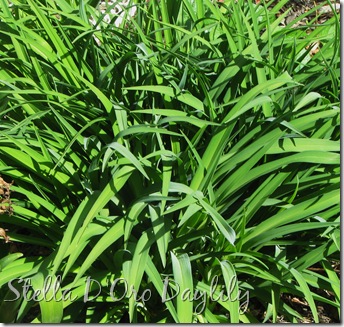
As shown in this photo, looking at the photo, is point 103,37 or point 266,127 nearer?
point 266,127

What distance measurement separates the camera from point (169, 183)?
1789 millimetres

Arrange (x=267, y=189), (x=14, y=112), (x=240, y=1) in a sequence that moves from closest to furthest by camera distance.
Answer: (x=267, y=189), (x=14, y=112), (x=240, y=1)

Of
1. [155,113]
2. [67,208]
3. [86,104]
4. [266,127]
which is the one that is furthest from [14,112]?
[266,127]

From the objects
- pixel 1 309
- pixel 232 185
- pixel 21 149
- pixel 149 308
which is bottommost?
pixel 149 308

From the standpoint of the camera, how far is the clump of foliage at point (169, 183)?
180 cm

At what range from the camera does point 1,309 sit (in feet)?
6.07

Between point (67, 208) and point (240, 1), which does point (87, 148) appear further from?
point (240, 1)

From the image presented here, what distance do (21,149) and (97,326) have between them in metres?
0.62

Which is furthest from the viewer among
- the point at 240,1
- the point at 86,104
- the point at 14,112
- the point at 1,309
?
the point at 240,1

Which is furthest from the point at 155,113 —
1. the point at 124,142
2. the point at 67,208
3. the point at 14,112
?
the point at 14,112

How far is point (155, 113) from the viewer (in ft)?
6.42

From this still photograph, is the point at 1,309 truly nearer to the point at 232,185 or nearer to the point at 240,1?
the point at 232,185

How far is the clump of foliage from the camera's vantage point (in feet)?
5.90

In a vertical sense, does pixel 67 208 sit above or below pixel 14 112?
below
